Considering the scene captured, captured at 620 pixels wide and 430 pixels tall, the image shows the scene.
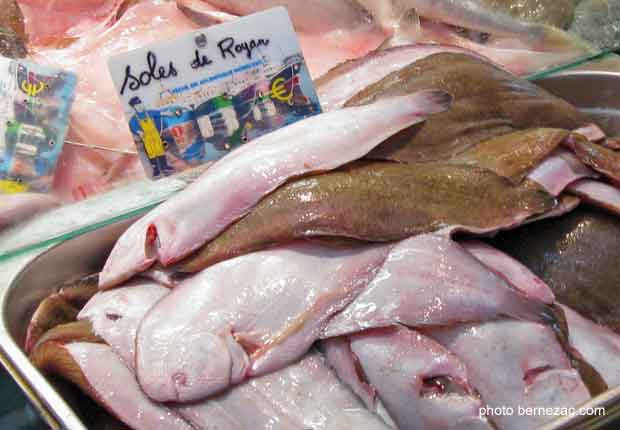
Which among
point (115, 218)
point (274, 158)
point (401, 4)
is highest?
point (401, 4)

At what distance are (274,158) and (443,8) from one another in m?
1.46

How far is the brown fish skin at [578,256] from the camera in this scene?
4.41 feet

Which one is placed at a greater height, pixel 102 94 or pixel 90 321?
pixel 102 94

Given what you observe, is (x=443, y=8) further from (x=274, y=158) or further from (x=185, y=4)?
(x=274, y=158)

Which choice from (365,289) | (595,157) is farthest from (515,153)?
(365,289)

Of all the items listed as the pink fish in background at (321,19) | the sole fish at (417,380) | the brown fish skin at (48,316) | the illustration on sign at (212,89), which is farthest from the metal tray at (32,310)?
the pink fish in background at (321,19)

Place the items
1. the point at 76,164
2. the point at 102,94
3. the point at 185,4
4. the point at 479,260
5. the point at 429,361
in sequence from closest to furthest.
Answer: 1. the point at 429,361
2. the point at 479,260
3. the point at 76,164
4. the point at 102,94
5. the point at 185,4

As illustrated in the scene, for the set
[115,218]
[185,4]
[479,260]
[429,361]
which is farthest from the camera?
[185,4]

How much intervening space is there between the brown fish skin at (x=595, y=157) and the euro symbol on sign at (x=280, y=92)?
2.40 feet

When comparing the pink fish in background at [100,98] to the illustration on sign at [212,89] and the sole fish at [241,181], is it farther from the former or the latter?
the sole fish at [241,181]

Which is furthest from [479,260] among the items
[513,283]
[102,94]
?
[102,94]

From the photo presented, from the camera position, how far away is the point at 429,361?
106 cm

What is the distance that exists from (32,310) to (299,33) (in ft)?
4.86

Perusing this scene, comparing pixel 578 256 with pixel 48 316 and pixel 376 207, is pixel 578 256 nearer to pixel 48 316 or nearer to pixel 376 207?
pixel 376 207
